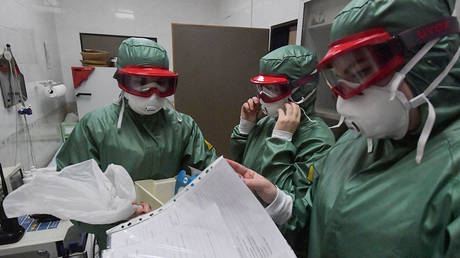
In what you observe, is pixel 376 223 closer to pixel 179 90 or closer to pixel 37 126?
pixel 179 90

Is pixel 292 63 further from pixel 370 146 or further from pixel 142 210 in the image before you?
pixel 142 210

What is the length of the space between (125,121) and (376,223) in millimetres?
1083

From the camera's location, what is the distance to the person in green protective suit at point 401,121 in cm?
46

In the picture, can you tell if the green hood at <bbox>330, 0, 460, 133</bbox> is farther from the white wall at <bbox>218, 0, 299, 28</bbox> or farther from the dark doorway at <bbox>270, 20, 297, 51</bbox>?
the dark doorway at <bbox>270, 20, 297, 51</bbox>

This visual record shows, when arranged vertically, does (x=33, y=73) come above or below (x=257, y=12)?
below

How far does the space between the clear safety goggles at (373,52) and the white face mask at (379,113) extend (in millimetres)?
24

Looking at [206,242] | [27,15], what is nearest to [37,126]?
[27,15]

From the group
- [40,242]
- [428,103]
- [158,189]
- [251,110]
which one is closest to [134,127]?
[158,189]

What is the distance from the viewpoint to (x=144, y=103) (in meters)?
1.08

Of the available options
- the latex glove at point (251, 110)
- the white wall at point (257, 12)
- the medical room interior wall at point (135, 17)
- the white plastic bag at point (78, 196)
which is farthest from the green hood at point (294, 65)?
the medical room interior wall at point (135, 17)

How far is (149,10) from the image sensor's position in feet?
12.7

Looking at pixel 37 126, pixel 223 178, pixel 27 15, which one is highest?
pixel 27 15

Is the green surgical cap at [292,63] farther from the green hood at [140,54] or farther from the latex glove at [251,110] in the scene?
the green hood at [140,54]

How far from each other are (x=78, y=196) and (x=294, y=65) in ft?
3.45
